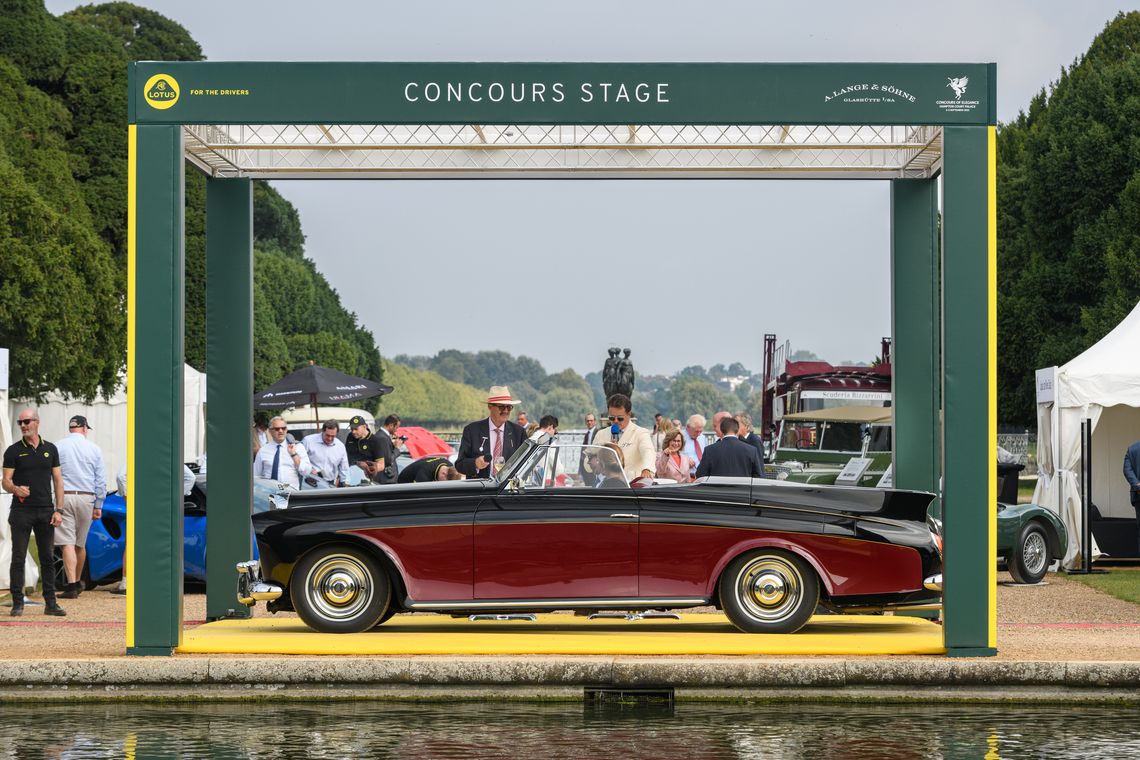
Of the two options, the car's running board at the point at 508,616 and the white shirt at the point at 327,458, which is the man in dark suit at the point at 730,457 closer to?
the car's running board at the point at 508,616

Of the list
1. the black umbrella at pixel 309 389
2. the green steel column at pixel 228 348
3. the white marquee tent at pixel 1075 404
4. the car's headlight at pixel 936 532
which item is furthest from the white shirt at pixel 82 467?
the black umbrella at pixel 309 389

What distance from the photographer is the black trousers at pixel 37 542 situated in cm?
1403

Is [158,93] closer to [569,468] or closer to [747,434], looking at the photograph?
[569,468]

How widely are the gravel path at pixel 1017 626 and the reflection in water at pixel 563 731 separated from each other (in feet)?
3.17

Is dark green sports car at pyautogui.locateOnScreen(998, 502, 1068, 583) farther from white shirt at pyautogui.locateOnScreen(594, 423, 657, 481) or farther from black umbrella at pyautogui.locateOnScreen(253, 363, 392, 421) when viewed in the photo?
black umbrella at pyautogui.locateOnScreen(253, 363, 392, 421)

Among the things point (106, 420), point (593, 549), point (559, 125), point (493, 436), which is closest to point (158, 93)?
point (559, 125)

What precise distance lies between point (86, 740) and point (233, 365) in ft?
14.4

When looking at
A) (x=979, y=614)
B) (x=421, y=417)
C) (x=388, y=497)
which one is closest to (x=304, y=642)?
(x=388, y=497)

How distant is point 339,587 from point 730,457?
176 inches

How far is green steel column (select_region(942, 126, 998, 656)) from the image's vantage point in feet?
33.6

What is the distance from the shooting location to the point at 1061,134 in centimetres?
4278

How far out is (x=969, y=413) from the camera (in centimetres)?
1027

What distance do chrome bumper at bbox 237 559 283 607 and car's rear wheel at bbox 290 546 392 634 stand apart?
0.47 ft

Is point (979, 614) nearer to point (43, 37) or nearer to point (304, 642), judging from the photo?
point (304, 642)
